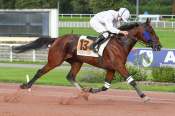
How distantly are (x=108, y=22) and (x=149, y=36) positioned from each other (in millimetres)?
922

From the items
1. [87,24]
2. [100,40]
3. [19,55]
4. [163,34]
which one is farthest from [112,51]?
[87,24]

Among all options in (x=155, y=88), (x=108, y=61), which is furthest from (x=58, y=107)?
(x=155, y=88)

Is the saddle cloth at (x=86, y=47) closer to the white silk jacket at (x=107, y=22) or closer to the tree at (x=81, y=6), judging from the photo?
the white silk jacket at (x=107, y=22)

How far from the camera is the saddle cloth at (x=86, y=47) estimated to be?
13114 mm

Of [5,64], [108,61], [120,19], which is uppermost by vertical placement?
[120,19]

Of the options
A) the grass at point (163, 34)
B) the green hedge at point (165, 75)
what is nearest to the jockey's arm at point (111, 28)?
the green hedge at point (165, 75)

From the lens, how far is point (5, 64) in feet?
91.2

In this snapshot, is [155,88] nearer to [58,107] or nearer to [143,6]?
[58,107]

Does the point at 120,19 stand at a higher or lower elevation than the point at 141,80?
higher

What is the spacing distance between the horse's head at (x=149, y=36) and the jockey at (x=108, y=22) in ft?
1.23

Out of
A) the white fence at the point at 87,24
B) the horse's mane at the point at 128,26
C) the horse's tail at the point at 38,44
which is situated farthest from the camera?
the white fence at the point at 87,24

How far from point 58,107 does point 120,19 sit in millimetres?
2399

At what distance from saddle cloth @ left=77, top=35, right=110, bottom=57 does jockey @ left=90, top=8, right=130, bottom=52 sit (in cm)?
9

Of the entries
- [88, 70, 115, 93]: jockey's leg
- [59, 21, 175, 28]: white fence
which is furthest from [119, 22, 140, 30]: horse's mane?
[59, 21, 175, 28]: white fence
